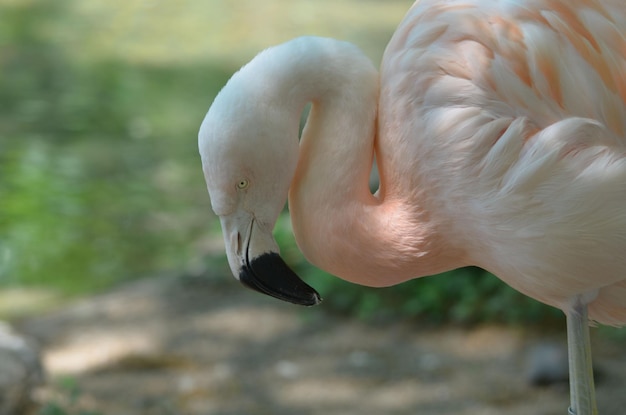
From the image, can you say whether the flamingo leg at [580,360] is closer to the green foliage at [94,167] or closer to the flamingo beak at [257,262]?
the flamingo beak at [257,262]

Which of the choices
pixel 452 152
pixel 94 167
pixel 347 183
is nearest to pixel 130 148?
pixel 94 167

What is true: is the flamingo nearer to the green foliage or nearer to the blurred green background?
the blurred green background

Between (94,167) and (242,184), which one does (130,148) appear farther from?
(242,184)

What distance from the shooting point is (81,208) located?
6238 millimetres

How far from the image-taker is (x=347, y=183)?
2.43 m

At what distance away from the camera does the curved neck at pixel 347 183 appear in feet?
7.91

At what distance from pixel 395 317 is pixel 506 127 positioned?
106 inches

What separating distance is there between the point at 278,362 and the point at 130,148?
310 centimetres

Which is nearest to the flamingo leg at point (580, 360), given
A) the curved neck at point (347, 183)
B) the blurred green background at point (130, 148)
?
the curved neck at point (347, 183)

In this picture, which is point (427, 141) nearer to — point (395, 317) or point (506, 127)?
point (506, 127)

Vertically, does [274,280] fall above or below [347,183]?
below

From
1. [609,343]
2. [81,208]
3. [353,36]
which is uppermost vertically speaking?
[353,36]

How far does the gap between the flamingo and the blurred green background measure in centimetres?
235

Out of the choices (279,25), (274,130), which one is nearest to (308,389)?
(274,130)
